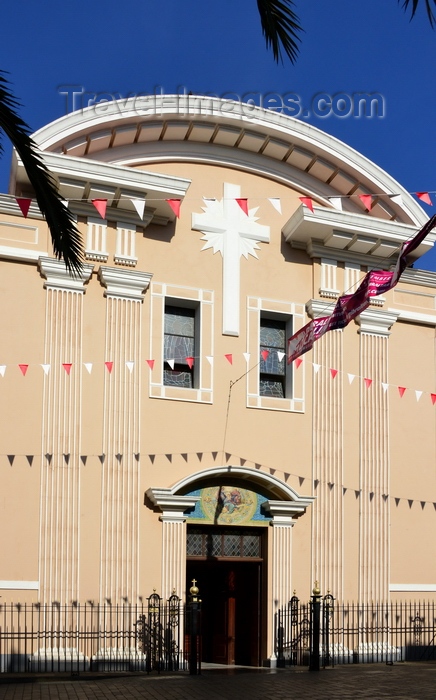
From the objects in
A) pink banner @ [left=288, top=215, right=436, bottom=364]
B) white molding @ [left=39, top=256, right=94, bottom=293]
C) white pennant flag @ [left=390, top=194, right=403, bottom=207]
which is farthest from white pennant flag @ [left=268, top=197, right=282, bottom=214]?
white molding @ [left=39, top=256, right=94, bottom=293]

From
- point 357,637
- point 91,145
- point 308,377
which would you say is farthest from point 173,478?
point 91,145

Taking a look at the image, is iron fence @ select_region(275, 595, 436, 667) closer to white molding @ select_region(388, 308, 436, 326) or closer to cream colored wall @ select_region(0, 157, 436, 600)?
cream colored wall @ select_region(0, 157, 436, 600)

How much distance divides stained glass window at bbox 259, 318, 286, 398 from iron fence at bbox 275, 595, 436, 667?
4160mm

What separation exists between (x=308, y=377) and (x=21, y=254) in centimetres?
624

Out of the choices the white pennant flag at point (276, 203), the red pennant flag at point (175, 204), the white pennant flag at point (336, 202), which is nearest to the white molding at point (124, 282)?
the red pennant flag at point (175, 204)

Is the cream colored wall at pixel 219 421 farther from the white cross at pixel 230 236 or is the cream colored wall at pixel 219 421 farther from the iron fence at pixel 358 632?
the iron fence at pixel 358 632

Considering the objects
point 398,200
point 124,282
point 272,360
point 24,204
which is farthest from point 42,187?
point 398,200

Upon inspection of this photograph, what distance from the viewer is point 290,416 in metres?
20.3

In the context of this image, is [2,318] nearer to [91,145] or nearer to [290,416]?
[91,145]

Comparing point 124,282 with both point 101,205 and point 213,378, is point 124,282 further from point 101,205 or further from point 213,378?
point 213,378

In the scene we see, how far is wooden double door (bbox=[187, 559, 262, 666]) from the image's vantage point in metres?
19.7

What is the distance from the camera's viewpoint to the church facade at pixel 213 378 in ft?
60.0

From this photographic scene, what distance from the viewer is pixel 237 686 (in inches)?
598

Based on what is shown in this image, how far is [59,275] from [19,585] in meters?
5.57
